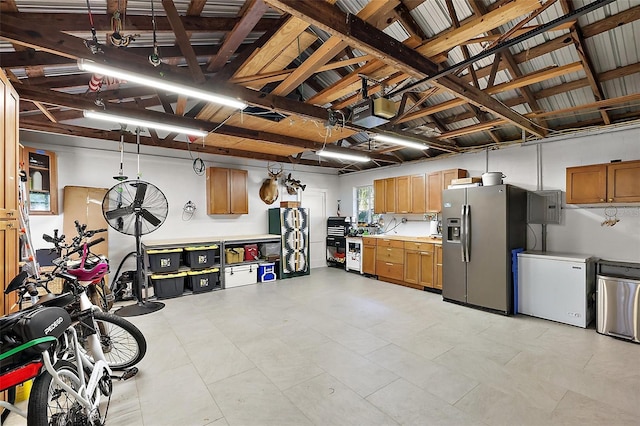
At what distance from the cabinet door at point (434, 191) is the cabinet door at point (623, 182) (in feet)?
8.29

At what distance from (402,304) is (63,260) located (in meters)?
4.41

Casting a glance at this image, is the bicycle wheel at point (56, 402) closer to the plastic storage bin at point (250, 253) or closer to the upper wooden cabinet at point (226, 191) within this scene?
the plastic storage bin at point (250, 253)

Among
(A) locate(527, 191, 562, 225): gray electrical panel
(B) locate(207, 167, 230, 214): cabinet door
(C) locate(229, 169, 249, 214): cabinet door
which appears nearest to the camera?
(A) locate(527, 191, 562, 225): gray electrical panel

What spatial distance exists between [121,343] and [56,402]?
1.51 metres

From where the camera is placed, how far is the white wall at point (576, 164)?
161 inches

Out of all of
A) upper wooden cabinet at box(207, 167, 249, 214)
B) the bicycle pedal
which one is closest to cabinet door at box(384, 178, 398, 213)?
upper wooden cabinet at box(207, 167, 249, 214)

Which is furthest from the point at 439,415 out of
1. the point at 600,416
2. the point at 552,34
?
the point at 552,34

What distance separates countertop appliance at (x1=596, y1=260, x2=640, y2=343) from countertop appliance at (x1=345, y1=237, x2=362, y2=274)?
14.3 ft

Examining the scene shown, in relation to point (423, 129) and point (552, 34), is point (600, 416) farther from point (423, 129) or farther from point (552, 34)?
point (423, 129)

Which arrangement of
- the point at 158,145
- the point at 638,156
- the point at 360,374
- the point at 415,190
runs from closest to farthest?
the point at 360,374 → the point at 638,156 → the point at 158,145 → the point at 415,190

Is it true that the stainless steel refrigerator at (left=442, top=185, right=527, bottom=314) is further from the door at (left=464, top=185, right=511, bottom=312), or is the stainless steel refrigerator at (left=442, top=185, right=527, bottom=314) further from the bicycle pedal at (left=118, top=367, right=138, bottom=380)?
the bicycle pedal at (left=118, top=367, right=138, bottom=380)

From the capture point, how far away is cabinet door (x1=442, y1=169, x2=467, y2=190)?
5.78 m

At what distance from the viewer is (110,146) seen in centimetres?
536

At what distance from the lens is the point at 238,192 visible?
22.2 feet
